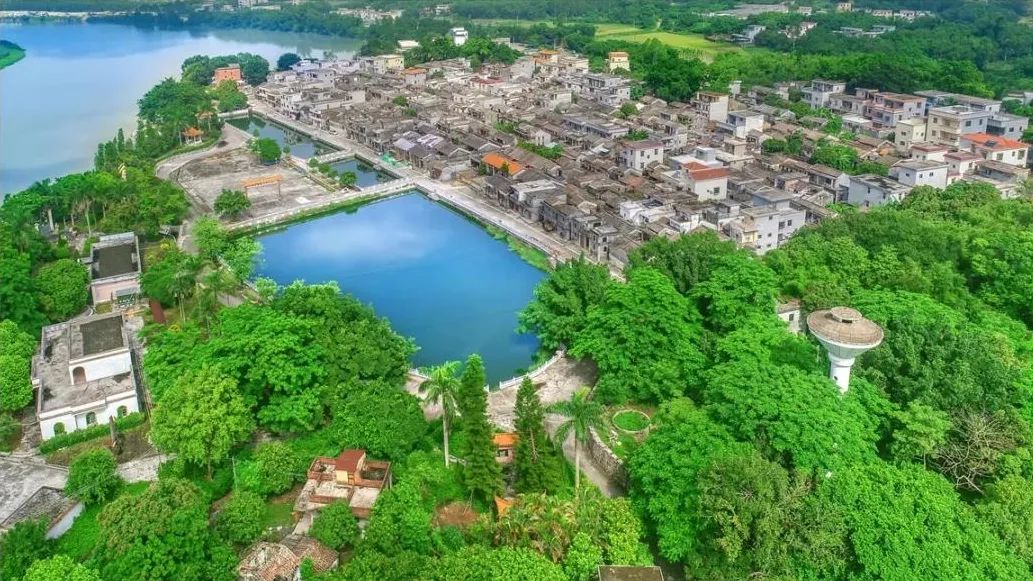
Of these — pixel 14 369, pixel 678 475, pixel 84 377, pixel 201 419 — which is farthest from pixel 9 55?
pixel 678 475

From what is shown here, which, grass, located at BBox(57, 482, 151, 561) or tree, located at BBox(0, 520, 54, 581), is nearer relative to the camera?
tree, located at BBox(0, 520, 54, 581)

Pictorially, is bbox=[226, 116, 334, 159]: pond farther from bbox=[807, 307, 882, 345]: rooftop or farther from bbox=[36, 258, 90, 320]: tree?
bbox=[807, 307, 882, 345]: rooftop

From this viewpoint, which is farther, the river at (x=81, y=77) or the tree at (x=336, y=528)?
the river at (x=81, y=77)

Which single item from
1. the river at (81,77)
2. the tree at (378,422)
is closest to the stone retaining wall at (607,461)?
the tree at (378,422)

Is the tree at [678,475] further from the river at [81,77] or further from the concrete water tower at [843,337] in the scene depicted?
the river at [81,77]

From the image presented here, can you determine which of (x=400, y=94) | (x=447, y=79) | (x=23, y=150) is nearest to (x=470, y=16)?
(x=447, y=79)

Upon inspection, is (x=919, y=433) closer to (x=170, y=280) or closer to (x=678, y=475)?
(x=678, y=475)

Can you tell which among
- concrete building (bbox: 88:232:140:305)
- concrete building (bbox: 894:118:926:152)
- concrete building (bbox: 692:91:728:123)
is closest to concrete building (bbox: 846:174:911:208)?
concrete building (bbox: 894:118:926:152)
